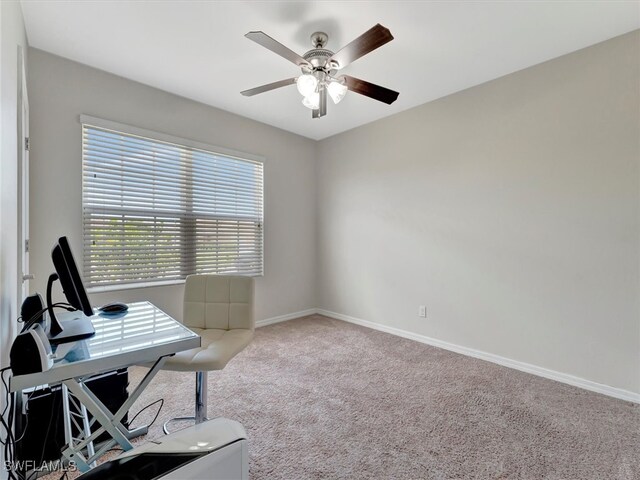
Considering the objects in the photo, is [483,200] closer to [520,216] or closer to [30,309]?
[520,216]

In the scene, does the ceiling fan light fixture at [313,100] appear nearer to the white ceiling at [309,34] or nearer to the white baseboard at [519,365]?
the white ceiling at [309,34]

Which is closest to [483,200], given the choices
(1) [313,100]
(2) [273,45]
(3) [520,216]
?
(3) [520,216]

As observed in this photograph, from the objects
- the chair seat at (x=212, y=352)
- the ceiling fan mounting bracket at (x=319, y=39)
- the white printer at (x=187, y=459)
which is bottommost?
the chair seat at (x=212, y=352)

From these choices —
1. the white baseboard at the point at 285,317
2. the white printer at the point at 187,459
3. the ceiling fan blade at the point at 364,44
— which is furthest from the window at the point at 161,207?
the white printer at the point at 187,459

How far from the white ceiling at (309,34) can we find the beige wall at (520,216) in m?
0.32

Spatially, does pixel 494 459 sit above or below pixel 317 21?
below

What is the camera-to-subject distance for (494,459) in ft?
5.22

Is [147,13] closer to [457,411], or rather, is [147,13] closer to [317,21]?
[317,21]

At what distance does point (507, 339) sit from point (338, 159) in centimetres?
286

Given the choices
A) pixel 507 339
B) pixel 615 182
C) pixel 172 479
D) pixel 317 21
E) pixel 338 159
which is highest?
pixel 317 21

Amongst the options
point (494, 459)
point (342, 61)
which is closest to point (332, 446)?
point (494, 459)

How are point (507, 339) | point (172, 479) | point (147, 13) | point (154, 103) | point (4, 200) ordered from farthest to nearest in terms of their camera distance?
point (154, 103)
point (507, 339)
point (147, 13)
point (4, 200)
point (172, 479)

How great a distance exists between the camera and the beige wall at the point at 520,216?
219cm

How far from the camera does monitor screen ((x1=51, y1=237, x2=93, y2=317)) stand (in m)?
1.20
